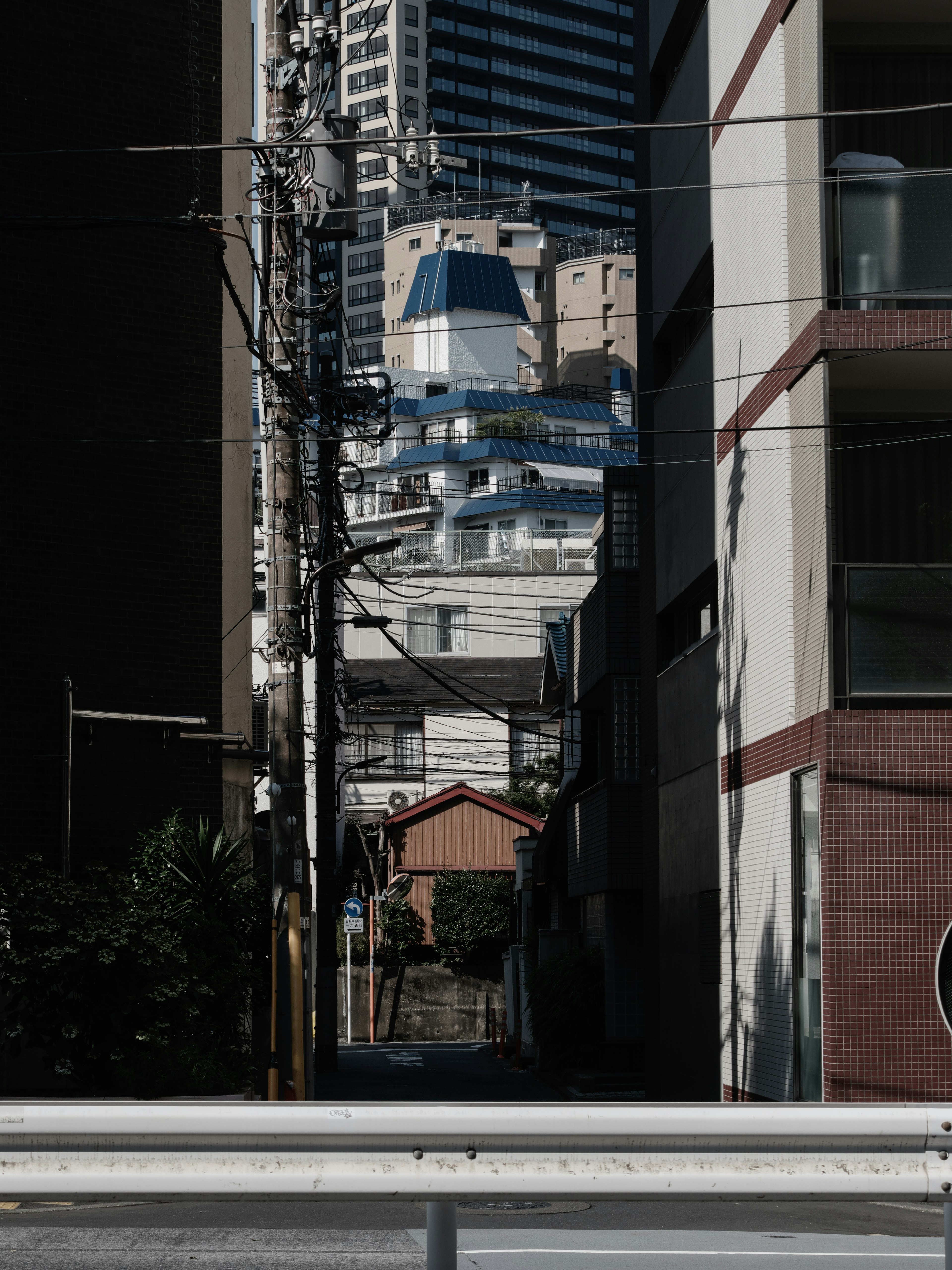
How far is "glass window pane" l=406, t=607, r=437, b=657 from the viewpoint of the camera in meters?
72.8

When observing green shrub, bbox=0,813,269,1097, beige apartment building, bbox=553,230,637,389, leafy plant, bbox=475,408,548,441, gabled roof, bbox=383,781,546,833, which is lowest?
green shrub, bbox=0,813,269,1097

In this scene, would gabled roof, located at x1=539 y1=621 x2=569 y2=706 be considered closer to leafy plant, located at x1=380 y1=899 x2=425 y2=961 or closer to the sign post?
the sign post

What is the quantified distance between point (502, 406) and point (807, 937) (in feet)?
304

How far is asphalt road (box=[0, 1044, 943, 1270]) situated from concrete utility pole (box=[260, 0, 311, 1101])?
3214 mm

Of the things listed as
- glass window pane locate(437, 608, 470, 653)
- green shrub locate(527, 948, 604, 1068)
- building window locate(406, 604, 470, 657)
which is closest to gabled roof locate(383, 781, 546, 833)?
building window locate(406, 604, 470, 657)

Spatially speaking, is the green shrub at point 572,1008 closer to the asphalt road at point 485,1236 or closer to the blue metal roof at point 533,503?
the asphalt road at point 485,1236

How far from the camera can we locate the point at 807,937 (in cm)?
1404

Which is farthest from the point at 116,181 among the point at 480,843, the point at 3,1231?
the point at 480,843

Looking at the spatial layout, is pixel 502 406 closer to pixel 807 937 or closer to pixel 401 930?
pixel 401 930

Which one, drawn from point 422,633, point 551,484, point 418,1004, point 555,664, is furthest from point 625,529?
point 551,484

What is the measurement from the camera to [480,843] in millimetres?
55656

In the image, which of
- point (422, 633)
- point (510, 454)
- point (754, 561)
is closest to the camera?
point (754, 561)

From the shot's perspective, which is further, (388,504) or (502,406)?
(388,504)

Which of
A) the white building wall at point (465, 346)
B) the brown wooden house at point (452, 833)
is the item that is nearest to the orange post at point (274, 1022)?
the brown wooden house at point (452, 833)
